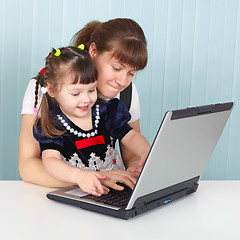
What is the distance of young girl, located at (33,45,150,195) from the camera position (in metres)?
1.37

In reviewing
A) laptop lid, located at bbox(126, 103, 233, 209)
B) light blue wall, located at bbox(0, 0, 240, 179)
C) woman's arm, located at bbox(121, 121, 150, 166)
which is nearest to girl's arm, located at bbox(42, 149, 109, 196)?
laptop lid, located at bbox(126, 103, 233, 209)

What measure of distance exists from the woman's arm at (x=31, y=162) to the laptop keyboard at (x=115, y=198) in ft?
0.61

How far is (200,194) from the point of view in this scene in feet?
4.11

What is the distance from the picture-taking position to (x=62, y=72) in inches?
55.2

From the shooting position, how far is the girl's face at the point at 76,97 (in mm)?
1370

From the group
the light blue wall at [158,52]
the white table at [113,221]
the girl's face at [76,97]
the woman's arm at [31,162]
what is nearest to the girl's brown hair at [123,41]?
the girl's face at [76,97]

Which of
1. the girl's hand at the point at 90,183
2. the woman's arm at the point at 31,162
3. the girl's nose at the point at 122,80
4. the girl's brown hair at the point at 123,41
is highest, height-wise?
the girl's brown hair at the point at 123,41

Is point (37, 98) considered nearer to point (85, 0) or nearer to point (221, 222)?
point (221, 222)

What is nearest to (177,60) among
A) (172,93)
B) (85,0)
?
(172,93)

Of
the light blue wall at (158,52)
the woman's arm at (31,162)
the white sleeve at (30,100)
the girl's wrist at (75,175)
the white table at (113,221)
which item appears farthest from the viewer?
the light blue wall at (158,52)

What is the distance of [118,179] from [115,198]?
0.49ft

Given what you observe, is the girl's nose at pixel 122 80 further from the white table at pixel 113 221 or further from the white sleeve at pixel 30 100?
the white table at pixel 113 221

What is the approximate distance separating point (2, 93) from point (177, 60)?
3.58 ft

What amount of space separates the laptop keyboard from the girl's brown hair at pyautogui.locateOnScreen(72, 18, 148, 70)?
478 millimetres
